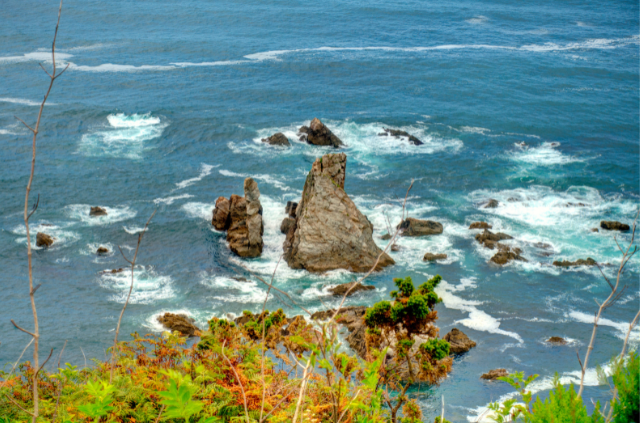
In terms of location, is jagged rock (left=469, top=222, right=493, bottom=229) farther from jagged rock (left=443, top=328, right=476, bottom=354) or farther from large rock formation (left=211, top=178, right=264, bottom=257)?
large rock formation (left=211, top=178, right=264, bottom=257)

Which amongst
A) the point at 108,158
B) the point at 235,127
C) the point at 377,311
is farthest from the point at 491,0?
the point at 377,311

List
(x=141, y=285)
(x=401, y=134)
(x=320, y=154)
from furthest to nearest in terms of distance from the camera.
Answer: (x=401, y=134), (x=320, y=154), (x=141, y=285)

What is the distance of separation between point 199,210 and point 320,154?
14569 mm

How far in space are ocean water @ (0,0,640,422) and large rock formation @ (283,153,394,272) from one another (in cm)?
123

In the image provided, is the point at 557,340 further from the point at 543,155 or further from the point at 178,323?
the point at 543,155

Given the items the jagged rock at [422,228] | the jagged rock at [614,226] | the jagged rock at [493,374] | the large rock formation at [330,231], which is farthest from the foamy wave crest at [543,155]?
the jagged rock at [493,374]

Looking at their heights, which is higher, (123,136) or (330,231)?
(123,136)

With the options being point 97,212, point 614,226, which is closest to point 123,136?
point 97,212

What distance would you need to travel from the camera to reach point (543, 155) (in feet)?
186

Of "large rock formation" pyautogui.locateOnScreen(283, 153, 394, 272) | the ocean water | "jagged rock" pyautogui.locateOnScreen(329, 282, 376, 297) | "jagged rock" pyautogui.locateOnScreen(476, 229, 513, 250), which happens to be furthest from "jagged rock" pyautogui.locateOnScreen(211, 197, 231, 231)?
"jagged rock" pyautogui.locateOnScreen(476, 229, 513, 250)

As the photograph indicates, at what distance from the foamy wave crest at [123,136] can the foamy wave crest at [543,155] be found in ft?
123

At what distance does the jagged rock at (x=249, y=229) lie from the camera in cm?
3994

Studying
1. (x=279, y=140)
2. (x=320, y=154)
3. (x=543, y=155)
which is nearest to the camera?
(x=320, y=154)

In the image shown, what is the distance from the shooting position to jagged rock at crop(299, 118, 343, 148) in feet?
187
